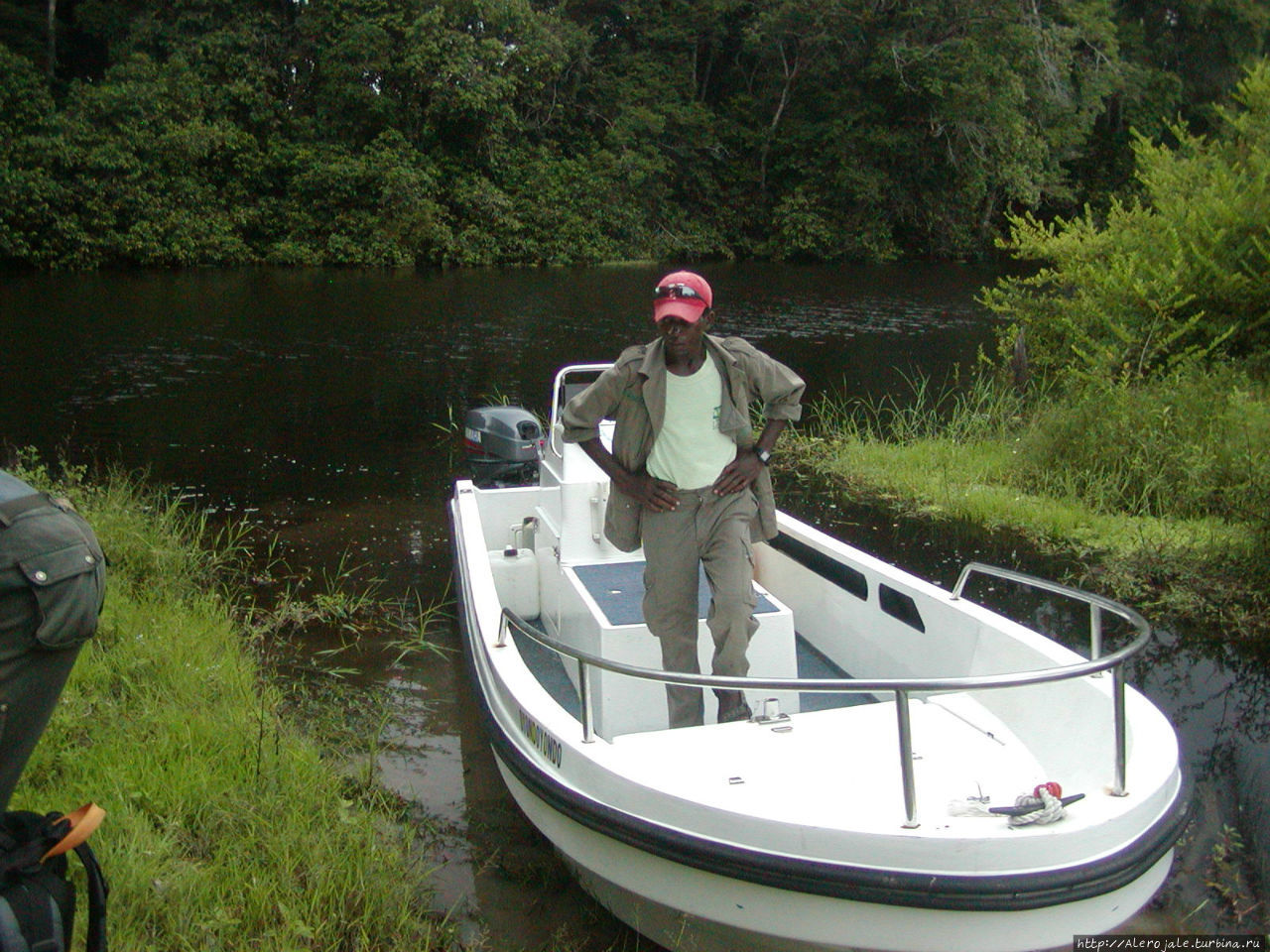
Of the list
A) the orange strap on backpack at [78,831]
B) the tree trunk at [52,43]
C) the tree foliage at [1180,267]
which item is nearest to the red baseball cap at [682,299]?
the orange strap on backpack at [78,831]

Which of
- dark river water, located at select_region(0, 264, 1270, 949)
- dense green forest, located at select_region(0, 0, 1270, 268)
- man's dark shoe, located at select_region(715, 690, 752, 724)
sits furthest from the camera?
dense green forest, located at select_region(0, 0, 1270, 268)

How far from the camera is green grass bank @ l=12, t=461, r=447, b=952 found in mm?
3086

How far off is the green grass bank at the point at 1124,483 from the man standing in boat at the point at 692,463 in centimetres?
339

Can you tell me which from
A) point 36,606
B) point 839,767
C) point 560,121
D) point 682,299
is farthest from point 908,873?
point 560,121

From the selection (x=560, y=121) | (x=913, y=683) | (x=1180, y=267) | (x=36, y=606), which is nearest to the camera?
(x=36, y=606)

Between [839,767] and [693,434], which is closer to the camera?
[839,767]

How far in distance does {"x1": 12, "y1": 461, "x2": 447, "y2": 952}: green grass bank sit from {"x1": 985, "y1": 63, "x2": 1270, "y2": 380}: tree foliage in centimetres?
733

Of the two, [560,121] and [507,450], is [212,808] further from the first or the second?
[560,121]

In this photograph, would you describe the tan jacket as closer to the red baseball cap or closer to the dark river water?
the red baseball cap

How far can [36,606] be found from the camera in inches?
75.7

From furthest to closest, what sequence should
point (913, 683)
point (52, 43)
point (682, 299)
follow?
point (52, 43) → point (682, 299) → point (913, 683)

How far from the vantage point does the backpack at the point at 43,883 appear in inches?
73.5

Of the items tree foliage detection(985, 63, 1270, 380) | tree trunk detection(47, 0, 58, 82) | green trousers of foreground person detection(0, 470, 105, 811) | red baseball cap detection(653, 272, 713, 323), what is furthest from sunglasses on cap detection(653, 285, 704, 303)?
tree trunk detection(47, 0, 58, 82)

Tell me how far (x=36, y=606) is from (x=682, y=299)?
7.33 ft
